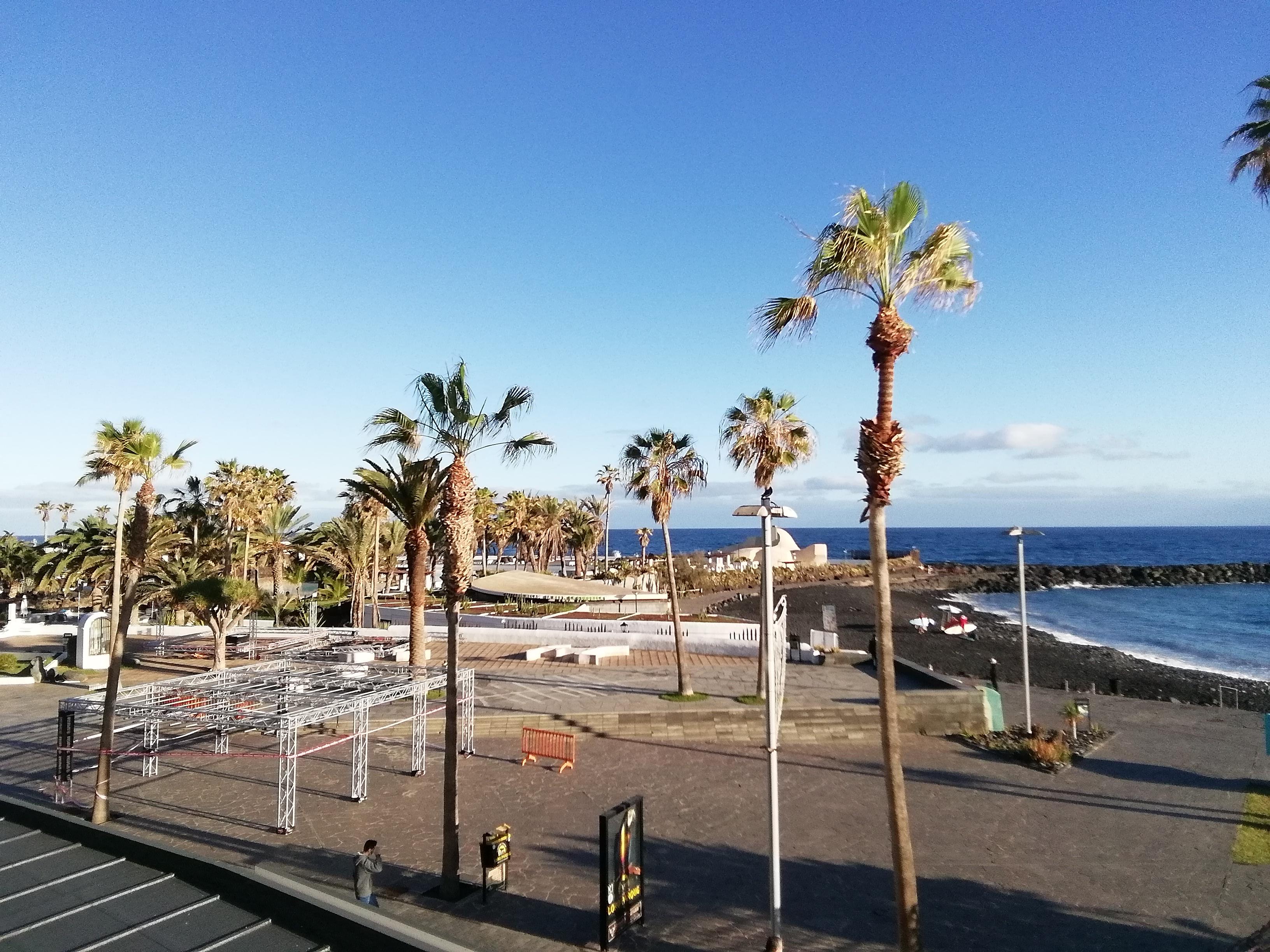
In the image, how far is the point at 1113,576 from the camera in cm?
10269

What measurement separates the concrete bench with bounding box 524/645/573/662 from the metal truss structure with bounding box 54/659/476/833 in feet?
34.1

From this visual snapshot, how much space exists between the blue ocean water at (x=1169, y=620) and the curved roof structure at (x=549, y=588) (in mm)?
32866

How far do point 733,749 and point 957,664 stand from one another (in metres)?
21.6

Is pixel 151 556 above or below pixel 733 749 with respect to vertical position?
above

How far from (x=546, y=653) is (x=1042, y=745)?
18.7m

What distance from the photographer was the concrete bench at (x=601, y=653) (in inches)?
1174

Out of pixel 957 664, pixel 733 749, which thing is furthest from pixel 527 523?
pixel 733 749

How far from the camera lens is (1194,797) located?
1547 cm

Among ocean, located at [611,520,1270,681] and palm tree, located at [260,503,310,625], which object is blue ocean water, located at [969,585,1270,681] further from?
palm tree, located at [260,503,310,625]

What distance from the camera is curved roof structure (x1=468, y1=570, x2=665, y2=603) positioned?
1406 inches

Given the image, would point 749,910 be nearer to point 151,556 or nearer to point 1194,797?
point 1194,797

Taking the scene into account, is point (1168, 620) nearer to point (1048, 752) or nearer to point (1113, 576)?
point (1113, 576)

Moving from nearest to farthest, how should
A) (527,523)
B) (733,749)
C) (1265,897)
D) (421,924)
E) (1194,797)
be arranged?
(421,924)
(1265,897)
(1194,797)
(733,749)
(527,523)

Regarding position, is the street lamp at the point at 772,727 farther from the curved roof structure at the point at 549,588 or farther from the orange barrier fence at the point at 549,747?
the curved roof structure at the point at 549,588
